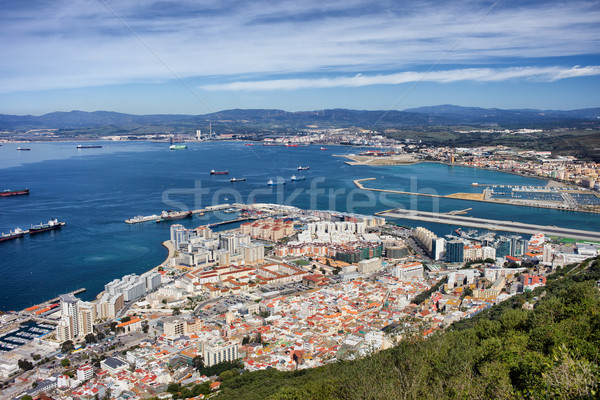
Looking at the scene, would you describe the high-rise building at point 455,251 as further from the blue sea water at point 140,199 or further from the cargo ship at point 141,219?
the cargo ship at point 141,219

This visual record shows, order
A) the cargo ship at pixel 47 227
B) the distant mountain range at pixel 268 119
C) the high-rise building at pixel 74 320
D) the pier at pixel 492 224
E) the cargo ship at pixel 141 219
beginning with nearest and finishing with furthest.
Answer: the high-rise building at pixel 74 320
the pier at pixel 492 224
the cargo ship at pixel 47 227
the cargo ship at pixel 141 219
the distant mountain range at pixel 268 119

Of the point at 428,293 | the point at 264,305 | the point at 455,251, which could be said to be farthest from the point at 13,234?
the point at 455,251

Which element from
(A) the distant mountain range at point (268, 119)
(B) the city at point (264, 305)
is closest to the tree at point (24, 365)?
(B) the city at point (264, 305)

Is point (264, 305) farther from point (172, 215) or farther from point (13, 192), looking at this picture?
point (13, 192)

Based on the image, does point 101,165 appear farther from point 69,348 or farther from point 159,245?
point 69,348

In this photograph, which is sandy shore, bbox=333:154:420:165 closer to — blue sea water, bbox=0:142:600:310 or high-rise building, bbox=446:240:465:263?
blue sea water, bbox=0:142:600:310

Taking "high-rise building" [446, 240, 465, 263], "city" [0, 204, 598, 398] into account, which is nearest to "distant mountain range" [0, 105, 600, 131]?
"city" [0, 204, 598, 398]

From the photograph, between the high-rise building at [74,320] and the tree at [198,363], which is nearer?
the tree at [198,363]
